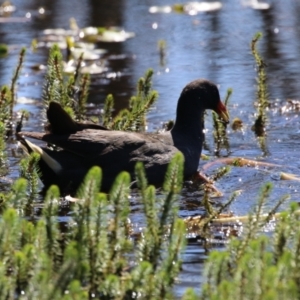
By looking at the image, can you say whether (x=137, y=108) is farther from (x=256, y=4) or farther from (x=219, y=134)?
(x=256, y=4)

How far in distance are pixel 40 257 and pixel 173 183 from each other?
0.65m

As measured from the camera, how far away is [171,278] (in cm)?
384

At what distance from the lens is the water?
267 inches

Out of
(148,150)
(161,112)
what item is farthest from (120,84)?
(148,150)

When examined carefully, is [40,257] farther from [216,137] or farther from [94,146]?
[216,137]

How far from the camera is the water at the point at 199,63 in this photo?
679 cm

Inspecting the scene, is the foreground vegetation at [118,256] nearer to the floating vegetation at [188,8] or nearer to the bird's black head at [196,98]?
the bird's black head at [196,98]

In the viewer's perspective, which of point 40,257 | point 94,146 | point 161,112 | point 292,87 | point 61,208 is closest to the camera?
point 40,257

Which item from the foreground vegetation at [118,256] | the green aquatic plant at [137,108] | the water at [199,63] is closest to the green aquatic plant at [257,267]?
the foreground vegetation at [118,256]

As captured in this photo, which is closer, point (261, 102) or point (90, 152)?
point (90, 152)

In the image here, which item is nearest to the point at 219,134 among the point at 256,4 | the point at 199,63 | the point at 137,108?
the point at 137,108

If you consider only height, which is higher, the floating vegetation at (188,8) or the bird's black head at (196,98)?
the floating vegetation at (188,8)

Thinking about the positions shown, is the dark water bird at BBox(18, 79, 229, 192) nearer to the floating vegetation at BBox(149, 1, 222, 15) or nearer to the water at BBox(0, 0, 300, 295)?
the water at BBox(0, 0, 300, 295)

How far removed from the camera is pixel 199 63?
34.5 ft
